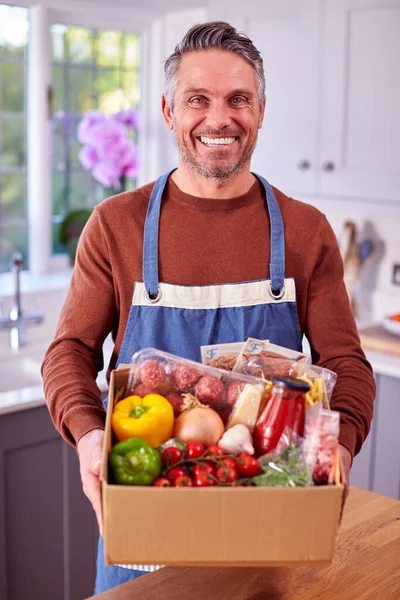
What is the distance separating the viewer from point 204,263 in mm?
1528

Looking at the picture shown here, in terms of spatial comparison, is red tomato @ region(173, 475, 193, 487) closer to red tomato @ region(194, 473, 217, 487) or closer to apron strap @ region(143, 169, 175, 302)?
red tomato @ region(194, 473, 217, 487)

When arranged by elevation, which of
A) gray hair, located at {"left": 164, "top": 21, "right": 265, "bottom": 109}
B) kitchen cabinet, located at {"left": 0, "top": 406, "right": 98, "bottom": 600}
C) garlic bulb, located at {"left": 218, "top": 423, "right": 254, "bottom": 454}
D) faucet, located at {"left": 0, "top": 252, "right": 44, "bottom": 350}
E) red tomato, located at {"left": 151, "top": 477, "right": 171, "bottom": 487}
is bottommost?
kitchen cabinet, located at {"left": 0, "top": 406, "right": 98, "bottom": 600}

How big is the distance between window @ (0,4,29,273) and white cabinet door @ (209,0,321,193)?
876 millimetres

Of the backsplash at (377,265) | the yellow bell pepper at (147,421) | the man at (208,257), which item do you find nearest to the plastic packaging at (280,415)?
the yellow bell pepper at (147,421)

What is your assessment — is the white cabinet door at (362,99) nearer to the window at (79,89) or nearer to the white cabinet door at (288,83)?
the white cabinet door at (288,83)

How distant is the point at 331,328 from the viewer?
4.95 feet

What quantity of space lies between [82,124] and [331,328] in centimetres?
216

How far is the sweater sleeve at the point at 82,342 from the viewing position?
134 centimetres

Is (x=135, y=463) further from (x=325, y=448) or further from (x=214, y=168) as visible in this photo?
(x=214, y=168)

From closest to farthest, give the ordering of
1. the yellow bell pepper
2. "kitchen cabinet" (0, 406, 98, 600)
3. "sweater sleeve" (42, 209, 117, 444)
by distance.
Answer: the yellow bell pepper < "sweater sleeve" (42, 209, 117, 444) < "kitchen cabinet" (0, 406, 98, 600)

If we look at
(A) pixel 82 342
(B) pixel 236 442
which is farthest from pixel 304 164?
(B) pixel 236 442

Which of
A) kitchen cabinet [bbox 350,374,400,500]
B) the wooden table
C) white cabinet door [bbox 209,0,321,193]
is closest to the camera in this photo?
the wooden table

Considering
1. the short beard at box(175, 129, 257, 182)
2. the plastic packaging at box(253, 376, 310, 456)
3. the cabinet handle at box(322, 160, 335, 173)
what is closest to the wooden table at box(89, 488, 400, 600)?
the plastic packaging at box(253, 376, 310, 456)

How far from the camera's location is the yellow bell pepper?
41.9 inches
